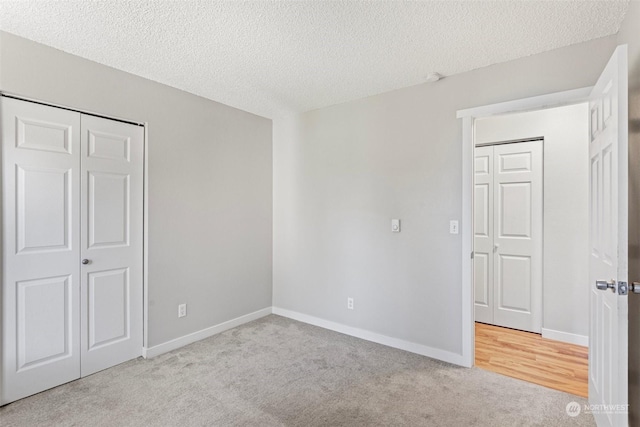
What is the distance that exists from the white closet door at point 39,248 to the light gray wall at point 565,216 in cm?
429

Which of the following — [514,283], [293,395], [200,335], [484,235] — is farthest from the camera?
[484,235]

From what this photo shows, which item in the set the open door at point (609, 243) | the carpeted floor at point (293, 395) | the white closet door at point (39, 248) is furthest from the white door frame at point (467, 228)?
the white closet door at point (39, 248)

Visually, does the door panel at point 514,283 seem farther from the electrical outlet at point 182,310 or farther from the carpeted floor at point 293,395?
the electrical outlet at point 182,310

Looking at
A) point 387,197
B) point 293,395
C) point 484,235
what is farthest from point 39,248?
point 484,235

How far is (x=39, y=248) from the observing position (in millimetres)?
2246

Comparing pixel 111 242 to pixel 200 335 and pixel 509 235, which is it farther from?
pixel 509 235

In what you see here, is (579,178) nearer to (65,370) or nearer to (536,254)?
(536,254)

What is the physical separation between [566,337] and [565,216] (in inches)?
47.5

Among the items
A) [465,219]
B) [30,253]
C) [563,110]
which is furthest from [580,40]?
[30,253]

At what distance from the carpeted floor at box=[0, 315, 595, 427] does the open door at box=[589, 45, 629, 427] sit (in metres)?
0.51

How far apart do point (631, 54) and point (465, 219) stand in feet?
4.57

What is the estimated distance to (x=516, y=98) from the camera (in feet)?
8.03

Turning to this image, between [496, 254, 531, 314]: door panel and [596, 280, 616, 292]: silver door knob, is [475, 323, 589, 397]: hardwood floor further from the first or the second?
[596, 280, 616, 292]: silver door knob

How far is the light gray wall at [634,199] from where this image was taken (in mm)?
1697
